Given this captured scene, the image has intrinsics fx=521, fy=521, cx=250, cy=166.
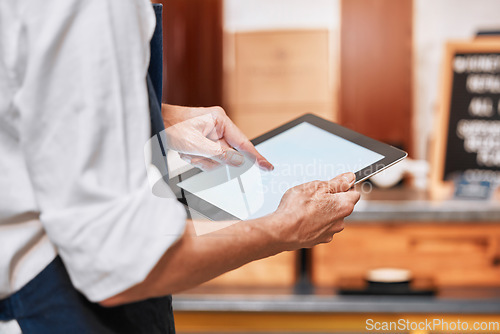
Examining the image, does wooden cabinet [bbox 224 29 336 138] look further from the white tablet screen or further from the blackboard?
the white tablet screen

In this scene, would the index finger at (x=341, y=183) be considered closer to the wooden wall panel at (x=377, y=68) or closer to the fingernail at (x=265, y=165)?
the fingernail at (x=265, y=165)

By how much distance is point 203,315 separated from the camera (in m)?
1.48

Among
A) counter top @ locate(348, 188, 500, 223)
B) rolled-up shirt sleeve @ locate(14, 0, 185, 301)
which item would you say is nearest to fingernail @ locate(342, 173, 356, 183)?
rolled-up shirt sleeve @ locate(14, 0, 185, 301)

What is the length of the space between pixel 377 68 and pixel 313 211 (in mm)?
1862

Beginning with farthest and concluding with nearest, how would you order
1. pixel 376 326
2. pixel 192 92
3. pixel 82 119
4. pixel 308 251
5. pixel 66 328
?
pixel 192 92, pixel 308 251, pixel 376 326, pixel 66 328, pixel 82 119

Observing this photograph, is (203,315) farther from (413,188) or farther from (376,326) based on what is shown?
(413,188)

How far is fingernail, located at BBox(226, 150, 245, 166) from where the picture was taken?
0.59 meters

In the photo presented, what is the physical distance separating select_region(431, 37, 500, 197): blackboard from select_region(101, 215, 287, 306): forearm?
4.80 ft

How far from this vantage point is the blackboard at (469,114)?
183cm

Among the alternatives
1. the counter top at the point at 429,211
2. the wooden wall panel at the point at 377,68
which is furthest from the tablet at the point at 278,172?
the wooden wall panel at the point at 377,68

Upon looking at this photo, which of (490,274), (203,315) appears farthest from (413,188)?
(203,315)

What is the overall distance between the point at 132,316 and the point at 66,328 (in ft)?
0.23

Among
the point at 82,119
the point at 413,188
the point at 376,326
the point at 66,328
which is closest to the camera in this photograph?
the point at 82,119

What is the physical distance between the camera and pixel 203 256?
0.46 metres
